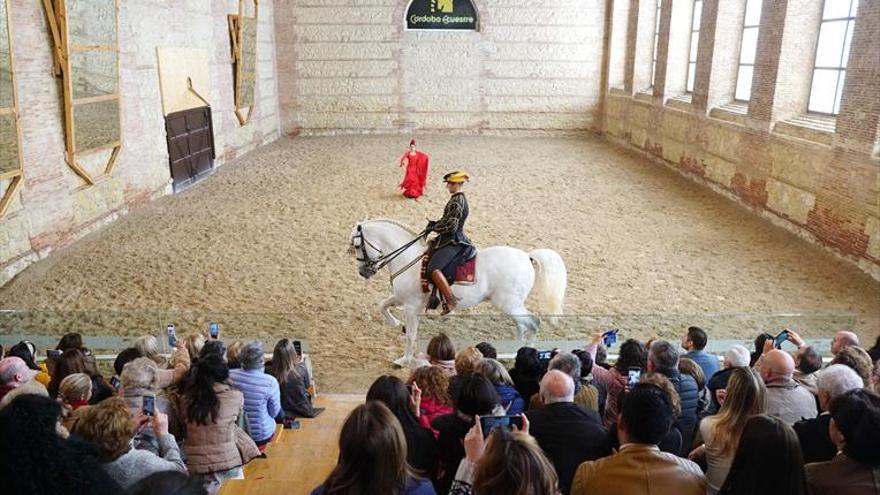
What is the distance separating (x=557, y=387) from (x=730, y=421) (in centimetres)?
85

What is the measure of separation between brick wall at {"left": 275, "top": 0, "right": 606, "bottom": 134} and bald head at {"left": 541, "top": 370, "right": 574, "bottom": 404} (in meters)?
21.6

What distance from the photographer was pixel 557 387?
320cm

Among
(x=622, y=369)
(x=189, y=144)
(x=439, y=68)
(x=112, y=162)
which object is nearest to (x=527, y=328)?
(x=622, y=369)

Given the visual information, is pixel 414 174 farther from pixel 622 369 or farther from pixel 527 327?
pixel 622 369

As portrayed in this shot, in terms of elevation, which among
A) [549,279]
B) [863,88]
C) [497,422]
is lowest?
[549,279]

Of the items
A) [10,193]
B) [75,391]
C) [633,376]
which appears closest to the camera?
[75,391]

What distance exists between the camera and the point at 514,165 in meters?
17.9

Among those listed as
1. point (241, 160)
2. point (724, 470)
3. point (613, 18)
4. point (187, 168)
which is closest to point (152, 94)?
point (187, 168)

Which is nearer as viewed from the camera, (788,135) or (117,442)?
(117,442)

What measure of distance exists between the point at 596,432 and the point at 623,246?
8.07 m

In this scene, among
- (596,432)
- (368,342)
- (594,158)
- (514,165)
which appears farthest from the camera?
(594,158)

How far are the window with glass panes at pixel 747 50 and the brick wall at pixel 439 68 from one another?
9.22 m

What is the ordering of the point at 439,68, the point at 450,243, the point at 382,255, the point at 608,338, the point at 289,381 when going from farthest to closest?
the point at 439,68 < the point at 382,255 < the point at 450,243 < the point at 608,338 < the point at 289,381

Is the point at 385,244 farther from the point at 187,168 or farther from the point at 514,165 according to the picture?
the point at 514,165
